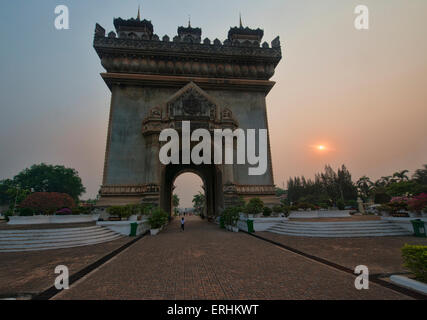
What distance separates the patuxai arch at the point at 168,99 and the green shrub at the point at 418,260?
1637 centimetres

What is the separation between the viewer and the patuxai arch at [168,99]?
72.1 ft

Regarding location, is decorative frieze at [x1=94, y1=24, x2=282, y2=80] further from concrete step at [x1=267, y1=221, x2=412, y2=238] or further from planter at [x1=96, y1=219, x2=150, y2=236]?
concrete step at [x1=267, y1=221, x2=412, y2=238]

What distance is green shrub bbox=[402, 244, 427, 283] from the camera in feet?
14.8

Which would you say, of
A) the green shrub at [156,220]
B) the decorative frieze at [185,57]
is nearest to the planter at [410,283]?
the green shrub at [156,220]

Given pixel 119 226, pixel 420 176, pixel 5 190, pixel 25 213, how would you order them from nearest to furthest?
1. pixel 119 226
2. pixel 25 213
3. pixel 420 176
4. pixel 5 190

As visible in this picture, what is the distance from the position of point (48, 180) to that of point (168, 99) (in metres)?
59.9

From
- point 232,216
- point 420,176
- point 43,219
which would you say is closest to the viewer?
point 43,219

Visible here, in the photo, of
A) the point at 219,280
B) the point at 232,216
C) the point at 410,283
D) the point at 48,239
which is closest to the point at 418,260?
the point at 410,283

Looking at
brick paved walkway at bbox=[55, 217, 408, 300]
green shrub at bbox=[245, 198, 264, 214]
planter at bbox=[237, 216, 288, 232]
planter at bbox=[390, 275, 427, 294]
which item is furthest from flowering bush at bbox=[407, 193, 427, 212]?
planter at bbox=[390, 275, 427, 294]

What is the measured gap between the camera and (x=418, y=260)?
15.1ft

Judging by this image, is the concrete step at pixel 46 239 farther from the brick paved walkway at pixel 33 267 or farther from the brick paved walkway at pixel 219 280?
the brick paved walkway at pixel 219 280

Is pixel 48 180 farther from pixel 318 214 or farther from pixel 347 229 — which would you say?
pixel 347 229

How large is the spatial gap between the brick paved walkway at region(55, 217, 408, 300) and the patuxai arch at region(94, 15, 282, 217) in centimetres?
1364
